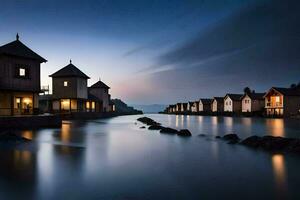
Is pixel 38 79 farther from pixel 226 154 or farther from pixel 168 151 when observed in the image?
pixel 226 154

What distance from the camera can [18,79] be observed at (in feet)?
88.2

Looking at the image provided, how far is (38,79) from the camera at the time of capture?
28766mm

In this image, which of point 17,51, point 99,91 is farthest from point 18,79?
point 99,91

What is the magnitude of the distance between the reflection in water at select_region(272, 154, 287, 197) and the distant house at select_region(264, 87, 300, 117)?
53564 mm

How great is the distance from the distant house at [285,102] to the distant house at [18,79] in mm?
55519

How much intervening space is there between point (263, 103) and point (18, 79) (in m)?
68.3

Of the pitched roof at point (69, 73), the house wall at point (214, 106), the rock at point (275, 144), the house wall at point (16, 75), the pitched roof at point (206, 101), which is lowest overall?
the rock at point (275, 144)

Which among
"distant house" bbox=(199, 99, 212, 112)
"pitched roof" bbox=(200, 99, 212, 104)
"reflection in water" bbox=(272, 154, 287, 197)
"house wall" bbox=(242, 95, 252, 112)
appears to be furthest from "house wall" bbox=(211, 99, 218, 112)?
"reflection in water" bbox=(272, 154, 287, 197)

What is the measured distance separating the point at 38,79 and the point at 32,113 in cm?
406

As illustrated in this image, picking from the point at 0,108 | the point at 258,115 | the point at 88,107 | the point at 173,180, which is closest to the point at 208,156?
the point at 173,180

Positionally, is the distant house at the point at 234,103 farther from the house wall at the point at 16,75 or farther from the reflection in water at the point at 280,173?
the reflection in water at the point at 280,173

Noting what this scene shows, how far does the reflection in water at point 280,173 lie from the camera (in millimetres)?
7898

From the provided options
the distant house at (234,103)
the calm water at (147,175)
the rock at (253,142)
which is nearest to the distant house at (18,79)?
the calm water at (147,175)

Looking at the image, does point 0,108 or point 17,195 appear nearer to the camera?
point 17,195
